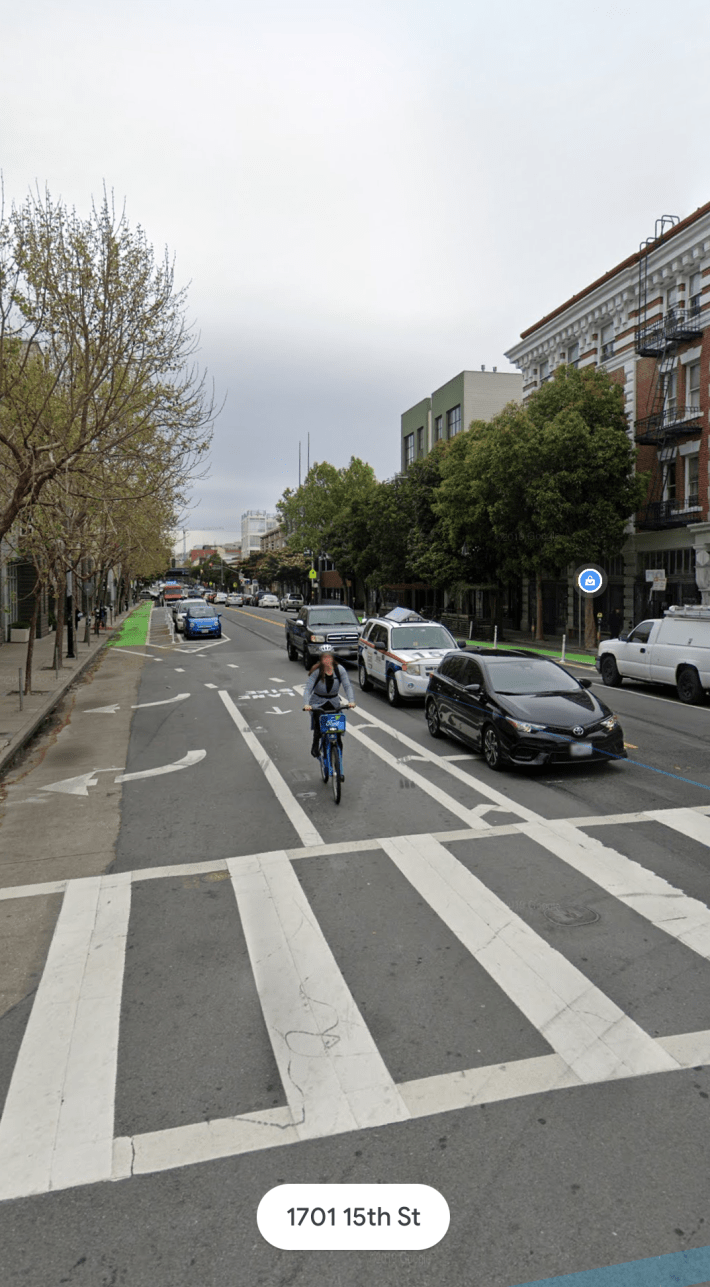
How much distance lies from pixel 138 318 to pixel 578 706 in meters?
9.54

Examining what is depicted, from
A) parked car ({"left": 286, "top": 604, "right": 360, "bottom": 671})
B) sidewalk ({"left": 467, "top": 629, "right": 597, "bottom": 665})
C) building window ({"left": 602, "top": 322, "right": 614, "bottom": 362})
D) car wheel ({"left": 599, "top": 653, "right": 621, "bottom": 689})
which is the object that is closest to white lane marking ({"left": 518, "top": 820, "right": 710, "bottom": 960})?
car wheel ({"left": 599, "top": 653, "right": 621, "bottom": 689})

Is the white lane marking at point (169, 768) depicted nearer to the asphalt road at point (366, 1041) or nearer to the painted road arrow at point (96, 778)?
the painted road arrow at point (96, 778)

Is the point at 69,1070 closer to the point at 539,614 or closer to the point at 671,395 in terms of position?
the point at 671,395

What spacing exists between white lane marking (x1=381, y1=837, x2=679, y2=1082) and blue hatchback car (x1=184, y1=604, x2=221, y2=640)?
3290cm

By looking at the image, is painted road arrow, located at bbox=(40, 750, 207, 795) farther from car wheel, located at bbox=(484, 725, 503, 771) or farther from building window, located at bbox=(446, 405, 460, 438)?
building window, located at bbox=(446, 405, 460, 438)

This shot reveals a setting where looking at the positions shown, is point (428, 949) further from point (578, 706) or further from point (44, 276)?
point (44, 276)

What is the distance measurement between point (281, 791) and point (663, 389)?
28.6 m

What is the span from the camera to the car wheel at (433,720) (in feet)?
45.3

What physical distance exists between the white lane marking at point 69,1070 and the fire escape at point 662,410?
98.1 feet

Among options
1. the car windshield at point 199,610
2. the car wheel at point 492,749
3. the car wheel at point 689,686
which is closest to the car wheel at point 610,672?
the car wheel at point 689,686

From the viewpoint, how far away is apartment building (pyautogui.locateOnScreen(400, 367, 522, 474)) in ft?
178

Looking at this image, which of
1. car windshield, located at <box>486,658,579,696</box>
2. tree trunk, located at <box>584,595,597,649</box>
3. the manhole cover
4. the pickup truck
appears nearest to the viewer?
the manhole cover

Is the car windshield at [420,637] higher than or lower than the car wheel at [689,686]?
higher

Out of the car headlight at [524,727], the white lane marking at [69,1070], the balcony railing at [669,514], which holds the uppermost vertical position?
the balcony railing at [669,514]
